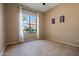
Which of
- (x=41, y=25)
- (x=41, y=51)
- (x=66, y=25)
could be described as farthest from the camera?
(x=41, y=25)

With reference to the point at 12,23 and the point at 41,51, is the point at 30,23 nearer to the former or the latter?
the point at 12,23

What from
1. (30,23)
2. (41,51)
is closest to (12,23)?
(30,23)

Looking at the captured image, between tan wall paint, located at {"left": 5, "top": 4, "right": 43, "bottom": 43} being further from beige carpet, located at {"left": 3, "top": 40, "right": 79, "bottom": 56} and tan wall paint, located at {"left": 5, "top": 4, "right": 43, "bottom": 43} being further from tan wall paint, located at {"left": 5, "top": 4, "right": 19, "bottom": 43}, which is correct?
beige carpet, located at {"left": 3, "top": 40, "right": 79, "bottom": 56}

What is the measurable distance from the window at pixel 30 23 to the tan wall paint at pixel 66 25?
927mm

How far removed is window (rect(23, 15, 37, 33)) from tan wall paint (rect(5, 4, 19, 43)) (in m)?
0.75

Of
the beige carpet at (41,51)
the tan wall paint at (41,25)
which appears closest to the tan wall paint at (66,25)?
the tan wall paint at (41,25)

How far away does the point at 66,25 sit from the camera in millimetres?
4184

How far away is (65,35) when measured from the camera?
427 centimetres

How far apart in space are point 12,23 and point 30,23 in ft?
4.38

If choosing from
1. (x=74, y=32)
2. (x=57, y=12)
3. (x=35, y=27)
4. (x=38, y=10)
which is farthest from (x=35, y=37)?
(x=74, y=32)

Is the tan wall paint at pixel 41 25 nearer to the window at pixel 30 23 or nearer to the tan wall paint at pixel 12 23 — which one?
the window at pixel 30 23

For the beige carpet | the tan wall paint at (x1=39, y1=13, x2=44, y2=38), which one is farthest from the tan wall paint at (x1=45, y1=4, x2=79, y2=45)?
the beige carpet

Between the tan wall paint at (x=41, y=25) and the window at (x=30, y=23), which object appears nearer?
the window at (x=30, y=23)

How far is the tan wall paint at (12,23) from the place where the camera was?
13.5 ft
